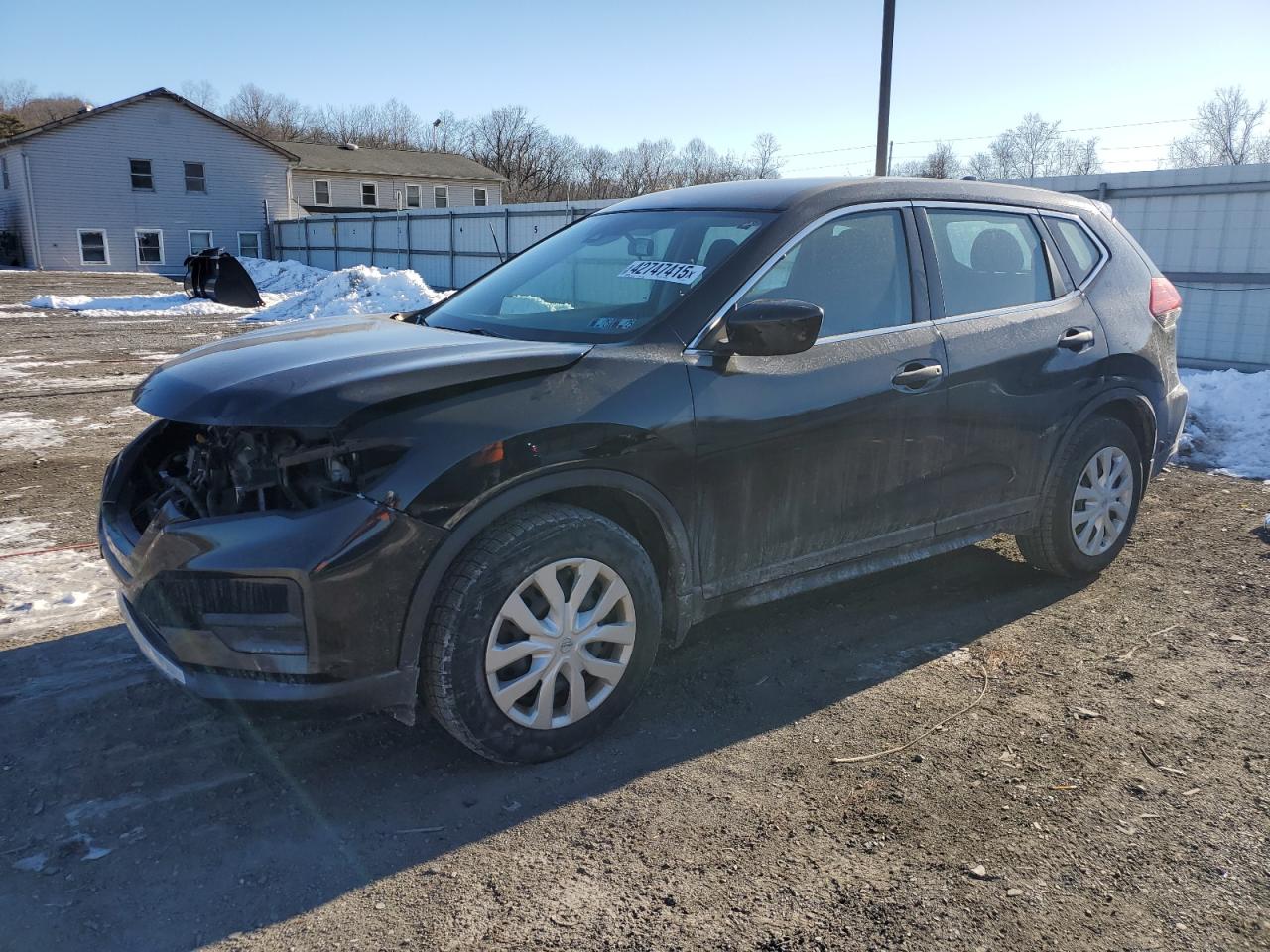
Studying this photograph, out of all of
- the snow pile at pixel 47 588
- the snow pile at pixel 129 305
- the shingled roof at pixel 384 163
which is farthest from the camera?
the shingled roof at pixel 384 163

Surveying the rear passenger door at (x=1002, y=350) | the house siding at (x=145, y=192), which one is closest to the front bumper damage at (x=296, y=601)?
the rear passenger door at (x=1002, y=350)

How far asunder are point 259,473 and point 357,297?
20454mm

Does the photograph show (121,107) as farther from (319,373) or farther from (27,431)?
(319,373)

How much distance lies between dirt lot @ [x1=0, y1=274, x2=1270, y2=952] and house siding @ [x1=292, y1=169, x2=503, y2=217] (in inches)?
1986

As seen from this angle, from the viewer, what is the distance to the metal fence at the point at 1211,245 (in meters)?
11.0

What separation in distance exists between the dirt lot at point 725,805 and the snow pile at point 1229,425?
3.70m

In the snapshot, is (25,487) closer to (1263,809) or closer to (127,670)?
(127,670)

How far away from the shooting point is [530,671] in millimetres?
3096

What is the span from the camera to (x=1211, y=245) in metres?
11.4

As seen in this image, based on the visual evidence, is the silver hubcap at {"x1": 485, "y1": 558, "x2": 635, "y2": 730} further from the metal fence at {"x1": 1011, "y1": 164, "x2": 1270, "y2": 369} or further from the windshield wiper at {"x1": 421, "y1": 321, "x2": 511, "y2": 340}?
the metal fence at {"x1": 1011, "y1": 164, "x2": 1270, "y2": 369}

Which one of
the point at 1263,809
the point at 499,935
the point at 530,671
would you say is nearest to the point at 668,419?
the point at 530,671

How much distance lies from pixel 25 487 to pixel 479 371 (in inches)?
197

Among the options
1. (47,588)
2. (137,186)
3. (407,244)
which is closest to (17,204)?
(137,186)

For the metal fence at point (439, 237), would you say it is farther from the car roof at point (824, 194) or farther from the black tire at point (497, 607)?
the black tire at point (497, 607)
